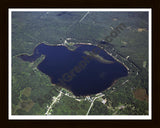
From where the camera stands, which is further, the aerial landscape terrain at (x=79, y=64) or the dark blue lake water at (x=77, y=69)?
the dark blue lake water at (x=77, y=69)

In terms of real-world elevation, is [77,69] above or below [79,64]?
below

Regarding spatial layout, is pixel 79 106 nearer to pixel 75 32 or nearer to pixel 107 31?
pixel 75 32

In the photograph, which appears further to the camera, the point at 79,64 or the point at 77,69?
the point at 79,64

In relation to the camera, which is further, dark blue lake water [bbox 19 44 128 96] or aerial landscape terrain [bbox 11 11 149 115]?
dark blue lake water [bbox 19 44 128 96]

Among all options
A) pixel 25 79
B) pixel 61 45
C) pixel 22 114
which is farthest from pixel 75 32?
pixel 22 114
